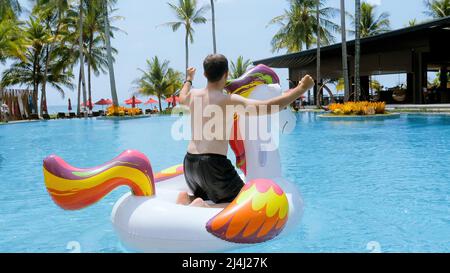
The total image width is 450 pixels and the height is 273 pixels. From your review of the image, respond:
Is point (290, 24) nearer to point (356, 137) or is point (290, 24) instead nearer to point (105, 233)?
point (356, 137)

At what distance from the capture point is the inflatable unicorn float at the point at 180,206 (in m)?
2.99

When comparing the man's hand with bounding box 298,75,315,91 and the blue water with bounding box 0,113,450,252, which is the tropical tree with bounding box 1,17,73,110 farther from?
the man's hand with bounding box 298,75,315,91

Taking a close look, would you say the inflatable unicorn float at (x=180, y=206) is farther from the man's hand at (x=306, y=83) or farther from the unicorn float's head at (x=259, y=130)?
the man's hand at (x=306, y=83)

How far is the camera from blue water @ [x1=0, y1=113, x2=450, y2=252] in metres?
3.84

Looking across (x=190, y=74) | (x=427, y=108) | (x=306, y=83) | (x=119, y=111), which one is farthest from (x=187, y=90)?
(x=119, y=111)

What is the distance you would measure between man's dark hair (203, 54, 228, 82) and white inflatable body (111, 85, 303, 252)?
0.69 meters

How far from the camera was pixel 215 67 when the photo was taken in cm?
315

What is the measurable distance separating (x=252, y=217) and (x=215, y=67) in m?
1.06

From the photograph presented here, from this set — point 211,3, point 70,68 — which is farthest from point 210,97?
point 70,68

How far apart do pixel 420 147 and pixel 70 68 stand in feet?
109

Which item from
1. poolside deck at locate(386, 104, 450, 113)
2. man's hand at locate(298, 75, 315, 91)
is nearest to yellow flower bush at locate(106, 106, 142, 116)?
poolside deck at locate(386, 104, 450, 113)

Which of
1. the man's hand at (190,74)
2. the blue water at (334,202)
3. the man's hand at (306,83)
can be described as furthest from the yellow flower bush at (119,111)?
the man's hand at (306,83)

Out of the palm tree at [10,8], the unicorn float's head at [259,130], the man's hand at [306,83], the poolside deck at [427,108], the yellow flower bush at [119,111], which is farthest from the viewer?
the yellow flower bush at [119,111]

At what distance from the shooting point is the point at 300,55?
31406 millimetres
